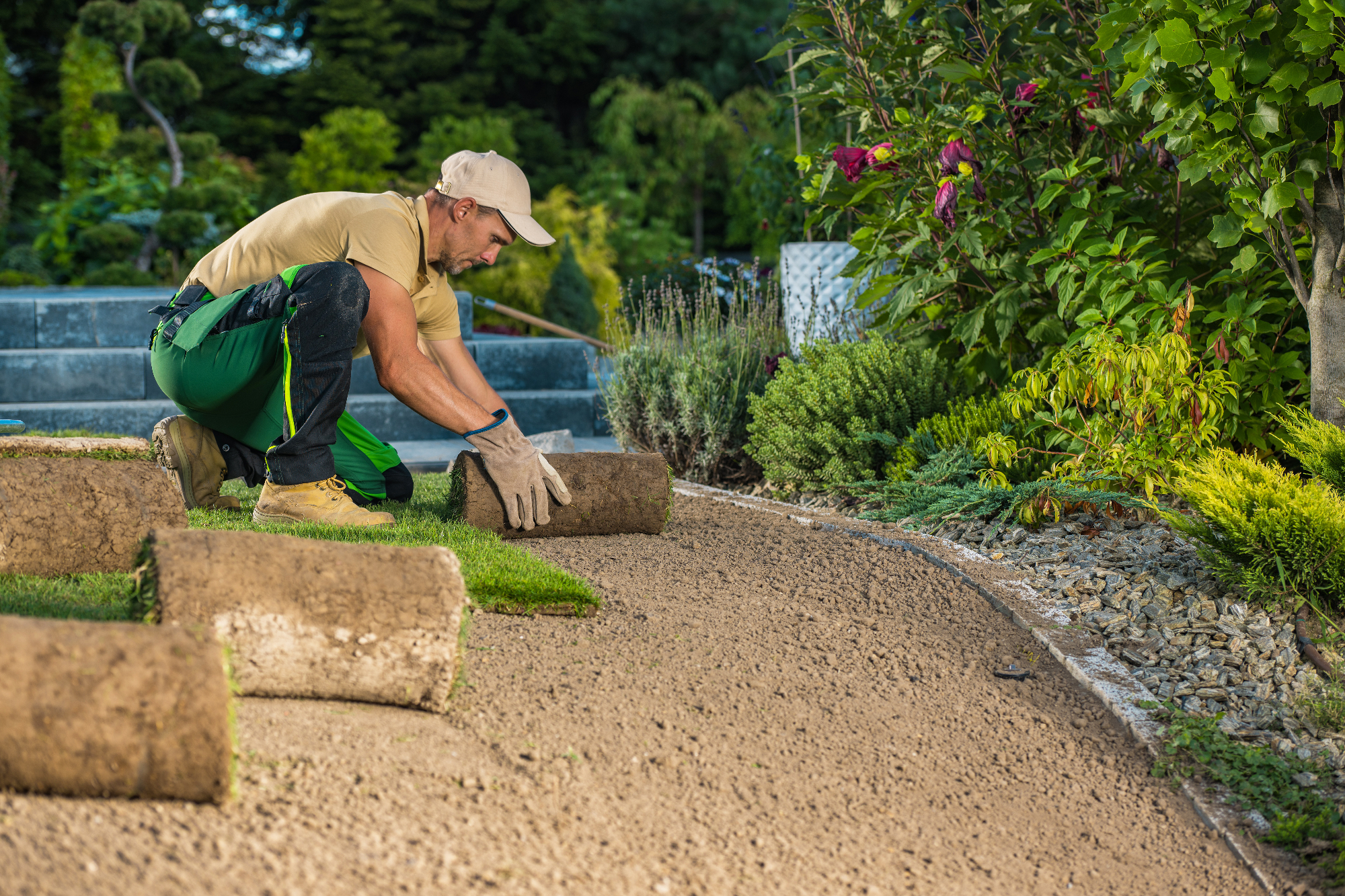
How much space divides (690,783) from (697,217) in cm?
1725

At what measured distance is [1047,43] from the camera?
3.56 meters

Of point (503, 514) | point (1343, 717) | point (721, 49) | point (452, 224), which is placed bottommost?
point (1343, 717)

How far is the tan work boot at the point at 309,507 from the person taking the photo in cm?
296

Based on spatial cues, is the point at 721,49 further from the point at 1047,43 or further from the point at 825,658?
the point at 825,658

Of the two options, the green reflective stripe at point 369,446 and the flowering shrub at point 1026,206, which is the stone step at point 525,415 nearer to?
the green reflective stripe at point 369,446

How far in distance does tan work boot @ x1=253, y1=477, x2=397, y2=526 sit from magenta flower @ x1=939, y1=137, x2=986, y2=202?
2.22 m

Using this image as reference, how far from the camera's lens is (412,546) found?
1.88 metres

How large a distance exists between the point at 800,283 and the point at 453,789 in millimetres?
4216

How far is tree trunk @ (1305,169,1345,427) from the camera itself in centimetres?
307

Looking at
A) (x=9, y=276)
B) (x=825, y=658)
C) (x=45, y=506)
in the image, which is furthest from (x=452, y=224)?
(x=9, y=276)

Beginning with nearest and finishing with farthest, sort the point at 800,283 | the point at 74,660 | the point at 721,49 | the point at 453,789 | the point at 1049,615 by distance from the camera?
the point at 74,660 → the point at 453,789 → the point at 1049,615 → the point at 800,283 → the point at 721,49

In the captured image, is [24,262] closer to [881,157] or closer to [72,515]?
[72,515]

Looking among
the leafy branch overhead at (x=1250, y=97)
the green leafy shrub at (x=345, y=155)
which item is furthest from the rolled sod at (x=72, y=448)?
the green leafy shrub at (x=345, y=155)

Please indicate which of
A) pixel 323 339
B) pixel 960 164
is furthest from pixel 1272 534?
pixel 323 339
